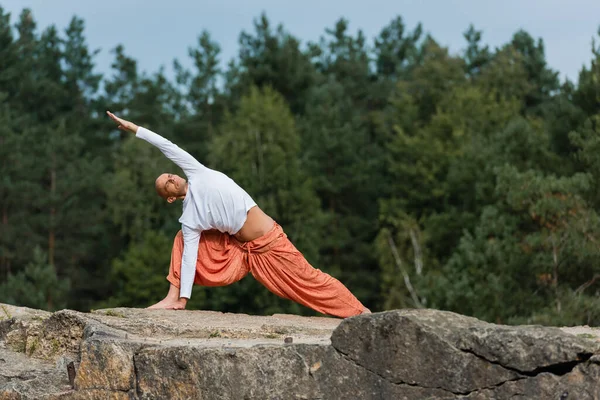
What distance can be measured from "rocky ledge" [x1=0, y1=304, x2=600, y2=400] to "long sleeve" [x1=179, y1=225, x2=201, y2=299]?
76 cm

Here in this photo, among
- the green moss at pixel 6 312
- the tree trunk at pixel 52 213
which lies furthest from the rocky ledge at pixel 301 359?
the tree trunk at pixel 52 213

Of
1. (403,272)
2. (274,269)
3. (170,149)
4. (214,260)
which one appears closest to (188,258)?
(214,260)

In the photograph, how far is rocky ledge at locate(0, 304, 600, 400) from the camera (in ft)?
22.7

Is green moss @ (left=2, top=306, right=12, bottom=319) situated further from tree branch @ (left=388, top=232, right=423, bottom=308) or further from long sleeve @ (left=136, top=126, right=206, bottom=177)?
tree branch @ (left=388, top=232, right=423, bottom=308)

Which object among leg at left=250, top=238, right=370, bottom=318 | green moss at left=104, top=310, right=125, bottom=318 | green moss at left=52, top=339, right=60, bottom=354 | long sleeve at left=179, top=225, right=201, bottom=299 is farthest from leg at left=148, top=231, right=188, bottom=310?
green moss at left=52, top=339, right=60, bottom=354

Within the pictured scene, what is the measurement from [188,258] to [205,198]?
0.65 m

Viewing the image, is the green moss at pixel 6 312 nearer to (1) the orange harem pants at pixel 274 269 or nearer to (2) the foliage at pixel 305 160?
(1) the orange harem pants at pixel 274 269

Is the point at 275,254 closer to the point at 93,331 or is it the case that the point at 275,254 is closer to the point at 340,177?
the point at 93,331

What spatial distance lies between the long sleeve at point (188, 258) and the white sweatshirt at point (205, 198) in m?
0.02

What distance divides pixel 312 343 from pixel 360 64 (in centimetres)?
4533

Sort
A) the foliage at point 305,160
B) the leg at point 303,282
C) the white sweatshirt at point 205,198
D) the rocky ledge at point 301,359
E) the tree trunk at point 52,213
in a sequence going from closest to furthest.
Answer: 1. the rocky ledge at point 301,359
2. the white sweatshirt at point 205,198
3. the leg at point 303,282
4. the foliage at point 305,160
5. the tree trunk at point 52,213

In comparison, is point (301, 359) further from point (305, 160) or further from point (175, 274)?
point (305, 160)

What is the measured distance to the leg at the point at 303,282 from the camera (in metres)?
9.84

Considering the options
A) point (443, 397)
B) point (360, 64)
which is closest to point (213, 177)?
point (443, 397)
